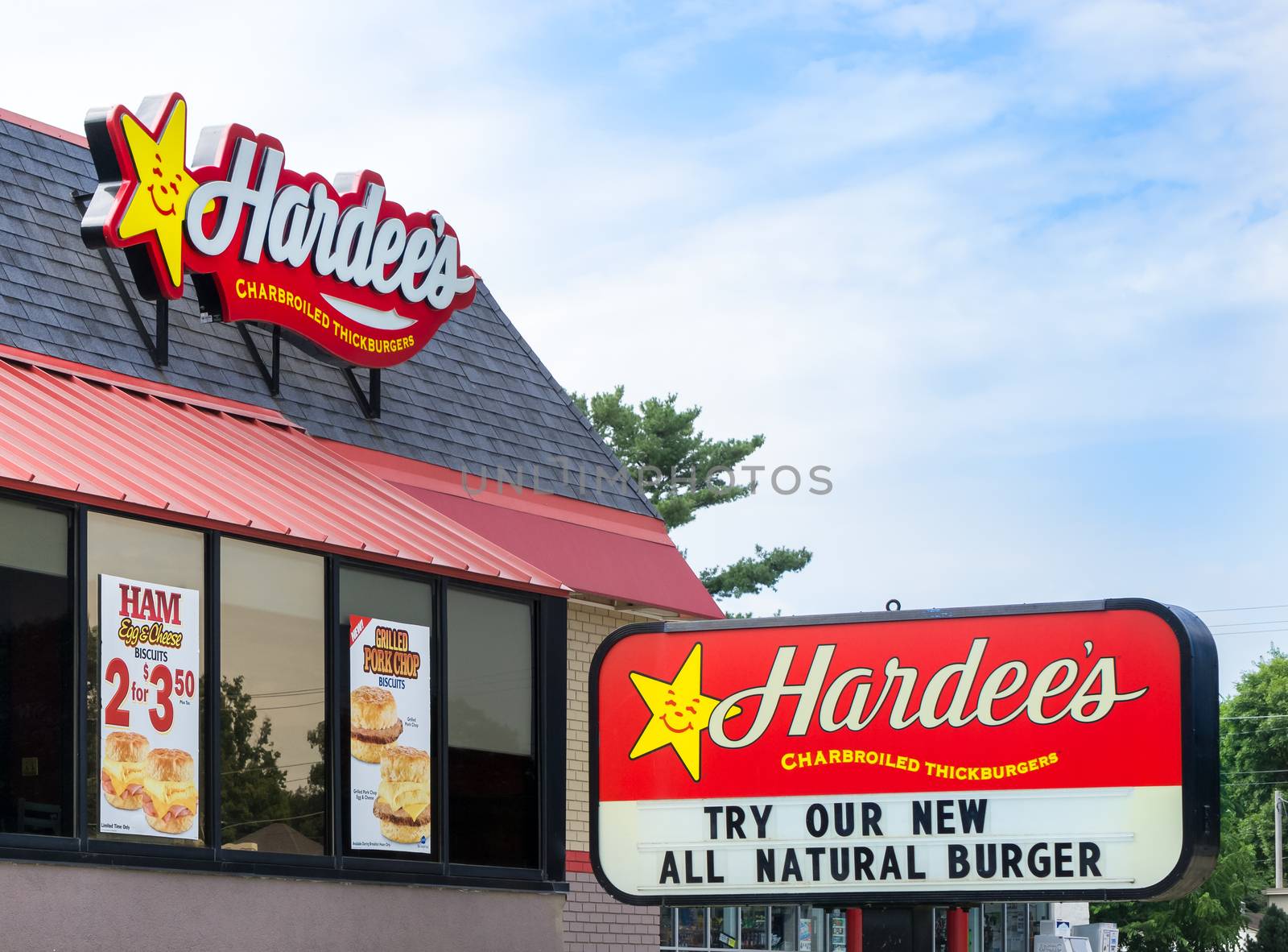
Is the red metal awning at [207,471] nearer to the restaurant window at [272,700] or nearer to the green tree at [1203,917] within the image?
the restaurant window at [272,700]

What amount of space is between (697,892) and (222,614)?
408cm

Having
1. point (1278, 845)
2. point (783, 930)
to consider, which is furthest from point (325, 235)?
point (1278, 845)

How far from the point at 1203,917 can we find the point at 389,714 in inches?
1674

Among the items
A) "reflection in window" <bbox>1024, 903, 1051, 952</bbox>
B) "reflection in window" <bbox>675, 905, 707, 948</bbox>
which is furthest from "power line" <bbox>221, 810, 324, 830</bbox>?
"reflection in window" <bbox>1024, 903, 1051, 952</bbox>

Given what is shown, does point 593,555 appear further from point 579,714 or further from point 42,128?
point 42,128

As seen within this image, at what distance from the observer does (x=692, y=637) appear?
436 inches

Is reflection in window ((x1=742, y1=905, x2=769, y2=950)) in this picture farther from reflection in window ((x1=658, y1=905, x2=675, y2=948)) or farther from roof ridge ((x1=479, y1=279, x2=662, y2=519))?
roof ridge ((x1=479, y1=279, x2=662, y2=519))

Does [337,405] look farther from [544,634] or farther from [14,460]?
[14,460]

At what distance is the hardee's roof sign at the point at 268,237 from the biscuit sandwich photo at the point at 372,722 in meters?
Answer: 3.77

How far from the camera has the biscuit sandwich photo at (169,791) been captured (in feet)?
39.0

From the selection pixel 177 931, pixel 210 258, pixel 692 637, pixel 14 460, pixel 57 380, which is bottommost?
pixel 177 931

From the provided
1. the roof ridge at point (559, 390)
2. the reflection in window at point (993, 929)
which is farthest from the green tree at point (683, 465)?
the roof ridge at point (559, 390)

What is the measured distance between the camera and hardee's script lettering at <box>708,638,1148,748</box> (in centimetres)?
1009

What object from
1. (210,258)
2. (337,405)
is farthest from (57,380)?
(337,405)
